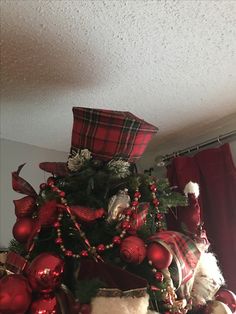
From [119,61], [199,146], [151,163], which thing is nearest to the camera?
[119,61]

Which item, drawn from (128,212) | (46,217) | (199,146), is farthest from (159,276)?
(199,146)

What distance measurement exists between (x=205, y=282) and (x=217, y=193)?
1.66ft

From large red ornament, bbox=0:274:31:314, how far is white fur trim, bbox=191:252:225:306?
1.26ft

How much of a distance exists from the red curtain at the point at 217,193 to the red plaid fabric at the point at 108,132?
49cm

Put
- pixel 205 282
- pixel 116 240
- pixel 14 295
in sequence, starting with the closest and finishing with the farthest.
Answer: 1. pixel 14 295
2. pixel 116 240
3. pixel 205 282

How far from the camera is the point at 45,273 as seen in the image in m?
0.60

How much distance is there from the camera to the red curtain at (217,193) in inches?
45.5

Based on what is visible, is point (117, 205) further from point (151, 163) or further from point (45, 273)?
point (151, 163)

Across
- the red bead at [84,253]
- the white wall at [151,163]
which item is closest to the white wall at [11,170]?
the white wall at [151,163]

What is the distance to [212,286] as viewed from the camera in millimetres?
784

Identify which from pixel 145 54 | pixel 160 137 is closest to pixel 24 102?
pixel 145 54

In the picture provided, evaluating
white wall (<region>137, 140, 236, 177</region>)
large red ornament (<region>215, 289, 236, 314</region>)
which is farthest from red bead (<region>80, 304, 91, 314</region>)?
white wall (<region>137, 140, 236, 177</region>)

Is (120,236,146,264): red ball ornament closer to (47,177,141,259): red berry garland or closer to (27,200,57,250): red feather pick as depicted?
(47,177,141,259): red berry garland

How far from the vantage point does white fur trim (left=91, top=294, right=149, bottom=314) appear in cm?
58
